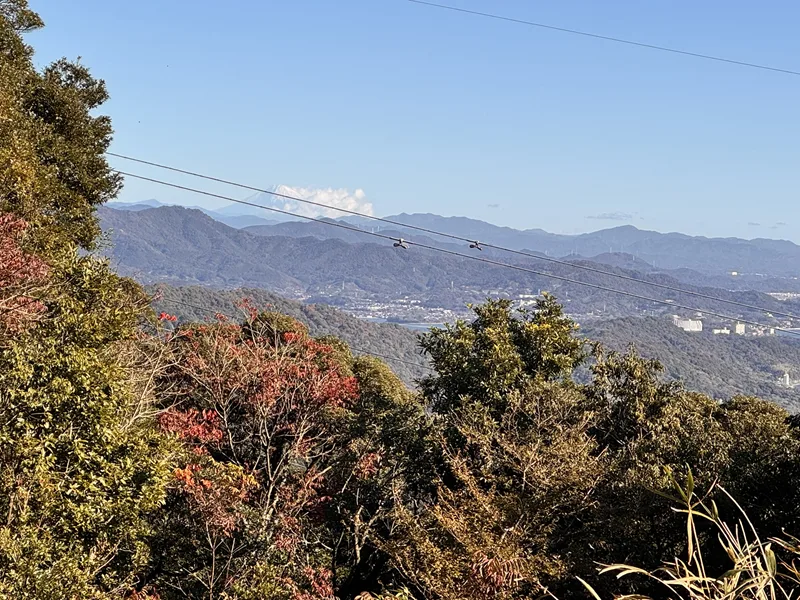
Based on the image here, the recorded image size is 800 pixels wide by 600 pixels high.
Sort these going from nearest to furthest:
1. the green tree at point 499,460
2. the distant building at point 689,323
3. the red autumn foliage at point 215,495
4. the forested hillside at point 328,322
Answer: the green tree at point 499,460 < the red autumn foliage at point 215,495 < the forested hillside at point 328,322 < the distant building at point 689,323

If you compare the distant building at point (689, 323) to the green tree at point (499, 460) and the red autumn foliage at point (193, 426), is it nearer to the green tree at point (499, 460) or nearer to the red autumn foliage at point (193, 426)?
the green tree at point (499, 460)

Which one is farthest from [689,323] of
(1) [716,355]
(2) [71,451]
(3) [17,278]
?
(2) [71,451]

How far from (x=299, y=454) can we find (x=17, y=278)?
196 inches

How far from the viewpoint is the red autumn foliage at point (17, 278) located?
839 centimetres

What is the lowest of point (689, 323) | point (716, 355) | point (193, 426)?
point (716, 355)

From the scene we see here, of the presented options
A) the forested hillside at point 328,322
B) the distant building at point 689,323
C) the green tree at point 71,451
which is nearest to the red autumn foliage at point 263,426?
the green tree at point 71,451

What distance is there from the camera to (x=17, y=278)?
9453 mm

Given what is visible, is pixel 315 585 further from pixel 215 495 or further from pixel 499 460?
pixel 499 460

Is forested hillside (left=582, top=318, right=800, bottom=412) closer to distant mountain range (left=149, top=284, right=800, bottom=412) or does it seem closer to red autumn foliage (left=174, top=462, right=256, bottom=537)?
distant mountain range (left=149, top=284, right=800, bottom=412)

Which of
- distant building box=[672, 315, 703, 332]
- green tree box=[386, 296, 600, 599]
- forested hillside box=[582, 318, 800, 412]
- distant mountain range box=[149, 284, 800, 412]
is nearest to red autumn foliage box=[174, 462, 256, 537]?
green tree box=[386, 296, 600, 599]

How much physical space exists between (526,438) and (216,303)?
4867 cm

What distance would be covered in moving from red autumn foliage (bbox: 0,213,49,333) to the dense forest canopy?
0.06 m

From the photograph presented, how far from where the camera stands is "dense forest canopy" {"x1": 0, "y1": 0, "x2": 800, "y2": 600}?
A: 633 cm

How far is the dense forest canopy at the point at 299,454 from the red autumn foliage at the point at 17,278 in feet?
0.18
